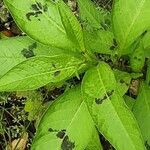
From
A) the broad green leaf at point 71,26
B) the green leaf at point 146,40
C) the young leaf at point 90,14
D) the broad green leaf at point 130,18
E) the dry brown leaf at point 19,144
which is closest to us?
the broad green leaf at point 71,26

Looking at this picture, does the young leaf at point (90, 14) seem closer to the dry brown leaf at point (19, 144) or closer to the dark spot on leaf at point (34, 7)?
the dark spot on leaf at point (34, 7)

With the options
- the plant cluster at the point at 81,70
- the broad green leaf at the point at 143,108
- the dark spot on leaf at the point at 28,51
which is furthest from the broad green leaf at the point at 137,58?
the dark spot on leaf at the point at 28,51

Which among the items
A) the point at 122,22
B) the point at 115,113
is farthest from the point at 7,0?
the point at 115,113

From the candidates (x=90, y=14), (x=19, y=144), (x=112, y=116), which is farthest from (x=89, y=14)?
(x=19, y=144)

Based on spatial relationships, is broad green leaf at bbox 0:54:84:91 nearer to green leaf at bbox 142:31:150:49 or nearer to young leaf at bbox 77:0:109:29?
green leaf at bbox 142:31:150:49

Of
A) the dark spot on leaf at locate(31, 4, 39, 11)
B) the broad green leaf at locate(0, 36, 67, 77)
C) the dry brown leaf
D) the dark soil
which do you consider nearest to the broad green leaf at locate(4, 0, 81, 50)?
the dark spot on leaf at locate(31, 4, 39, 11)

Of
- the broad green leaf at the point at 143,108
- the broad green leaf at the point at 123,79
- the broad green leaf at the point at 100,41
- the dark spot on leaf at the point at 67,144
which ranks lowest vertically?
the dark spot on leaf at the point at 67,144

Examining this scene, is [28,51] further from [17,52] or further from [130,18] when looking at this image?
[130,18]
